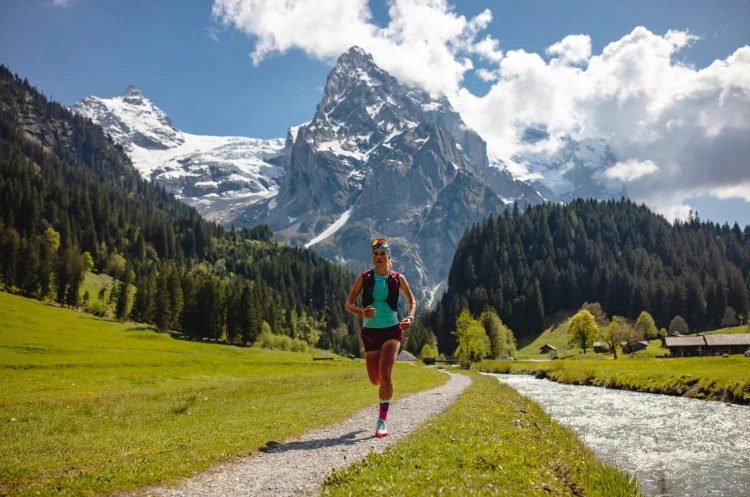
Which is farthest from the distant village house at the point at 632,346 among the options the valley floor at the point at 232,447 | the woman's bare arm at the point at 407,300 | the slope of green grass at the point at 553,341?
the woman's bare arm at the point at 407,300

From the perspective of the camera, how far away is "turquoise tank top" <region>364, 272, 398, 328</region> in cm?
1266

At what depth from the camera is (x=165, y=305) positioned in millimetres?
114812

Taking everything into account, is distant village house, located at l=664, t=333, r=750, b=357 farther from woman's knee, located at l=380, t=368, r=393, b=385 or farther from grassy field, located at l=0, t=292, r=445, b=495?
woman's knee, located at l=380, t=368, r=393, b=385

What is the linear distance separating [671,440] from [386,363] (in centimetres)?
1802

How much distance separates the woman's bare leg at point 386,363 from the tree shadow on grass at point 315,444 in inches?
55.5

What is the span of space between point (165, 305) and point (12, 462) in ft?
371

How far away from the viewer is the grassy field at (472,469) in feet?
26.2

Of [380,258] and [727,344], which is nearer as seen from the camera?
[380,258]

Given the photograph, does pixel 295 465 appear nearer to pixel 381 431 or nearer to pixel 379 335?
pixel 381 431

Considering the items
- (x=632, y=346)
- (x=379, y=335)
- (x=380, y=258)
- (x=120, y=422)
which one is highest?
(x=380, y=258)

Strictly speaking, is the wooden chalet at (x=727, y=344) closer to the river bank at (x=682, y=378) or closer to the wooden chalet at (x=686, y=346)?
the wooden chalet at (x=686, y=346)

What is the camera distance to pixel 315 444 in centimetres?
1198

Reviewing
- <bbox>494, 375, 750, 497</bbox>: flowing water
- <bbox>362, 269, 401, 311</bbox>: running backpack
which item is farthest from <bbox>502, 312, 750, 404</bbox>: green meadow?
<bbox>362, 269, 401, 311</bbox>: running backpack

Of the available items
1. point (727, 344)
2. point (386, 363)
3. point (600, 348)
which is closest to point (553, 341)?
point (600, 348)
